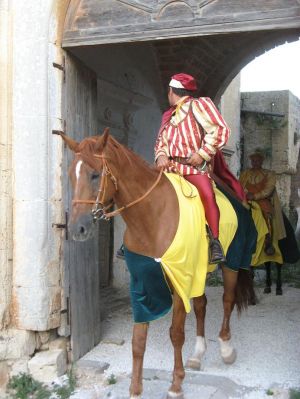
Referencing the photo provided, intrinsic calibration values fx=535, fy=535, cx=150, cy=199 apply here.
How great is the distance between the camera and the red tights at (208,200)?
430 centimetres

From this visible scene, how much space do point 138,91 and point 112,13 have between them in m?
2.95

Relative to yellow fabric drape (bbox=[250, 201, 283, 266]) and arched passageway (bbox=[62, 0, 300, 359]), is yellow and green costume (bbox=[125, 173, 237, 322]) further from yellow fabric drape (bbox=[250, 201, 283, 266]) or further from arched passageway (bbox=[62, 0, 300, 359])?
yellow fabric drape (bbox=[250, 201, 283, 266])

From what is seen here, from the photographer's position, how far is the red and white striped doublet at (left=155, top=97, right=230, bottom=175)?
173 inches

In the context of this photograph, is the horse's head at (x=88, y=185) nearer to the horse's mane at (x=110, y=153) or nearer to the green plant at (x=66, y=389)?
the horse's mane at (x=110, y=153)

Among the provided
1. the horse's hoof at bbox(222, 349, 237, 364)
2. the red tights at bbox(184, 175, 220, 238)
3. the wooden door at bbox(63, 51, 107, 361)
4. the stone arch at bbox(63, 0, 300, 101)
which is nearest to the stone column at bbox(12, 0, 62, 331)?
the wooden door at bbox(63, 51, 107, 361)

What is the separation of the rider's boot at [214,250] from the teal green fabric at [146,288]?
0.46m

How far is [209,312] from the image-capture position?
6.70 m

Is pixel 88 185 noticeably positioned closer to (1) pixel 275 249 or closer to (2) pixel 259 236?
(2) pixel 259 236

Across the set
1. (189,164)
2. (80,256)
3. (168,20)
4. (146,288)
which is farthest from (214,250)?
(168,20)

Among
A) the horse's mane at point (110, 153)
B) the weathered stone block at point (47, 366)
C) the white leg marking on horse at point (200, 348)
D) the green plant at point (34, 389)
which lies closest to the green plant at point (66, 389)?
the green plant at point (34, 389)

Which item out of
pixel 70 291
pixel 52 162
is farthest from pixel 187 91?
pixel 70 291

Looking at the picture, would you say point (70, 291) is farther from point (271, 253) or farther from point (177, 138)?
point (271, 253)

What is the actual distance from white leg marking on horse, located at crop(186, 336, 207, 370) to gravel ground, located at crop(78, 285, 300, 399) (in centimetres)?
11

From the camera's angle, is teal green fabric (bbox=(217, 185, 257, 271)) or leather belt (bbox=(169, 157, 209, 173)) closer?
leather belt (bbox=(169, 157, 209, 173))
